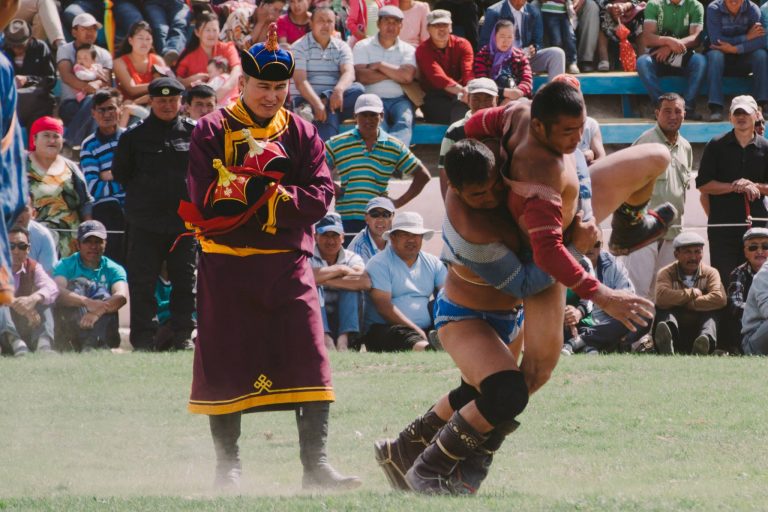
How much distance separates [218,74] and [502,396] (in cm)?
948

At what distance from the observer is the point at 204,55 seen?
1498 cm

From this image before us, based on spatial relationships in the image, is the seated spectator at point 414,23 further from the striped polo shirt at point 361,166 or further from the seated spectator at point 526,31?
the striped polo shirt at point 361,166

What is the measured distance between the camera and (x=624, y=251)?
267 inches

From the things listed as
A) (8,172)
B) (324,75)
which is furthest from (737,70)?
(8,172)

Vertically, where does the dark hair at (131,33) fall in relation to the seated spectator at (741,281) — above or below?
above

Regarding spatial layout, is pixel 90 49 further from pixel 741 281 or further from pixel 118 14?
pixel 741 281

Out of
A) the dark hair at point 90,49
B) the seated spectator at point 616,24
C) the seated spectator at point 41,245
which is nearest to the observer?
the seated spectator at point 41,245

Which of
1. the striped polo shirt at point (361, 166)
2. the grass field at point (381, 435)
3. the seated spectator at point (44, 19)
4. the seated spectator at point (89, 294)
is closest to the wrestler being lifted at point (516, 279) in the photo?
the grass field at point (381, 435)

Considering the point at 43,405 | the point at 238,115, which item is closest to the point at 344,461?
the point at 238,115

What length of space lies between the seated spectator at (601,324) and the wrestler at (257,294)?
17.0 ft

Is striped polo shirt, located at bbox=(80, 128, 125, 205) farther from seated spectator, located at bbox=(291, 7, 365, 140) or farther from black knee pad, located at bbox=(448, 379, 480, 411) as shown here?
black knee pad, located at bbox=(448, 379, 480, 411)

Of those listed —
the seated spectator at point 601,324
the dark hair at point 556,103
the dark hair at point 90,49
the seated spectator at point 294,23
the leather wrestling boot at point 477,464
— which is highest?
the dark hair at point 556,103

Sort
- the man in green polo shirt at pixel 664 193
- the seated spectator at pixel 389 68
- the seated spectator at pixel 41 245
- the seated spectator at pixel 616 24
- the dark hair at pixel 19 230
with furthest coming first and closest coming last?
the seated spectator at pixel 616 24 < the seated spectator at pixel 389 68 < the man in green polo shirt at pixel 664 193 < the seated spectator at pixel 41 245 < the dark hair at pixel 19 230

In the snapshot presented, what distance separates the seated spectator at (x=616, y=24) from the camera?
16.7 metres
